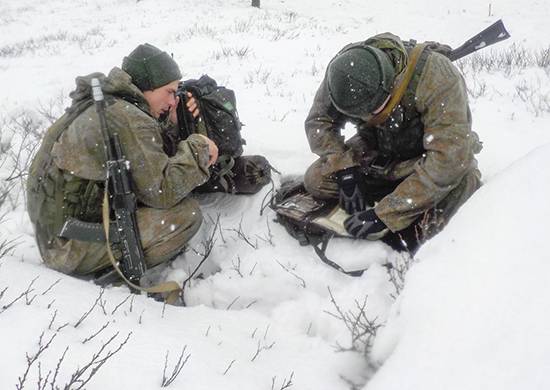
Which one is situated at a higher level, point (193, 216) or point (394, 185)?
point (394, 185)

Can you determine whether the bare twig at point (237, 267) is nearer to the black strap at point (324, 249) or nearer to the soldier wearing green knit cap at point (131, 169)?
the soldier wearing green knit cap at point (131, 169)

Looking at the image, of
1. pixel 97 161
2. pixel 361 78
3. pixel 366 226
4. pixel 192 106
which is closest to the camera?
pixel 361 78

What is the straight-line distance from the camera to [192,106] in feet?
11.8

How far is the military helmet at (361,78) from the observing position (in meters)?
2.72

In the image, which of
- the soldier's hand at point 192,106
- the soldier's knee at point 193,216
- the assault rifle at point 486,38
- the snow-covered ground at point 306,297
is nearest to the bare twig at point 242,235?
the snow-covered ground at point 306,297

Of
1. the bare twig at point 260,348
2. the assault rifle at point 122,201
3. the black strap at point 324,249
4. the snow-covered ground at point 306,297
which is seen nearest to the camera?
the snow-covered ground at point 306,297

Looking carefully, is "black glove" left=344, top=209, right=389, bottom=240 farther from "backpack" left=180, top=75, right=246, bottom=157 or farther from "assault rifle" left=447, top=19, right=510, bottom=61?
"assault rifle" left=447, top=19, right=510, bottom=61

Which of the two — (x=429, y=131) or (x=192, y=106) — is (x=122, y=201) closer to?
(x=192, y=106)

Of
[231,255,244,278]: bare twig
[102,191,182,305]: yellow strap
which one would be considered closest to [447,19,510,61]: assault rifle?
[231,255,244,278]: bare twig

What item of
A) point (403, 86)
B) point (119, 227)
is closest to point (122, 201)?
point (119, 227)

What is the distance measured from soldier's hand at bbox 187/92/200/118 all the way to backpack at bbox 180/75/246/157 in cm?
4

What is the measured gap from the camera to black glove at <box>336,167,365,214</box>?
10.8ft

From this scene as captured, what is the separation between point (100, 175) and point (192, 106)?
1.00 metres

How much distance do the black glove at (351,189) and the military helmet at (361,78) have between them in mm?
613
